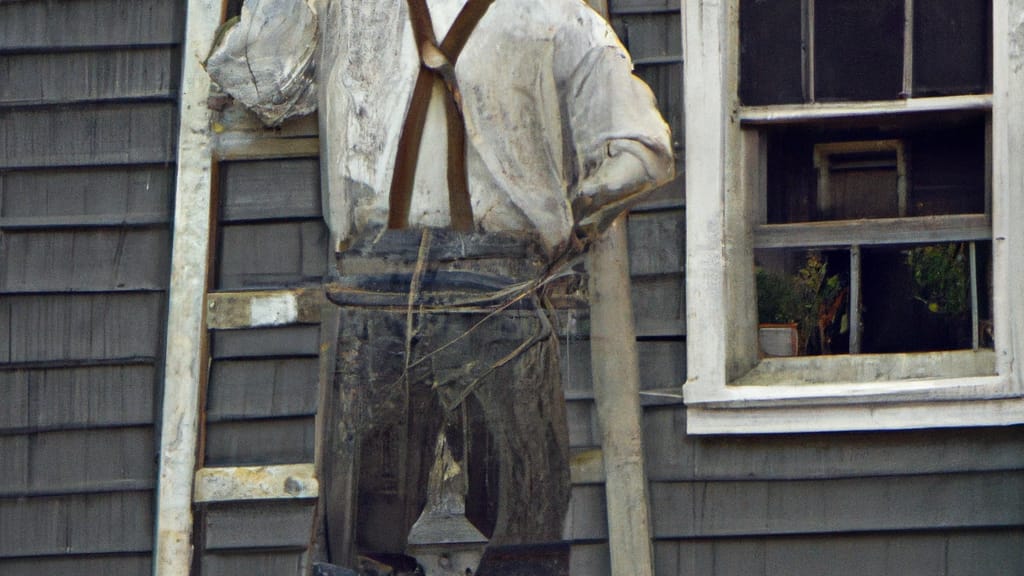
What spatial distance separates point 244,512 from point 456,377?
0.96 meters

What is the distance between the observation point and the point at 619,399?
174 inches

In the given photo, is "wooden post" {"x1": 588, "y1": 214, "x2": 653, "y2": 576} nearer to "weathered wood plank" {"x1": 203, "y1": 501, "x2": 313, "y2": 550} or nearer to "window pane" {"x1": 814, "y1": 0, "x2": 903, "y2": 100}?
"window pane" {"x1": 814, "y1": 0, "x2": 903, "y2": 100}

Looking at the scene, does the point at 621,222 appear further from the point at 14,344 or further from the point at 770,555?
the point at 14,344

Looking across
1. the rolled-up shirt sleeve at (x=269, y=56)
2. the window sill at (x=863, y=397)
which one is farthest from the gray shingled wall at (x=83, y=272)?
the window sill at (x=863, y=397)

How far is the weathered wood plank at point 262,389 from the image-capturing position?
4523 millimetres

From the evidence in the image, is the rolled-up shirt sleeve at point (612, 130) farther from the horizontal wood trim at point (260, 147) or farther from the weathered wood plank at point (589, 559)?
the weathered wood plank at point (589, 559)

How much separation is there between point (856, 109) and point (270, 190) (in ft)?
5.26

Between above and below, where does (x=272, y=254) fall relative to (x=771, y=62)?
below

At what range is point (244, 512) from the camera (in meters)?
4.51

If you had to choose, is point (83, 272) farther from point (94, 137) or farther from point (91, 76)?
point (91, 76)

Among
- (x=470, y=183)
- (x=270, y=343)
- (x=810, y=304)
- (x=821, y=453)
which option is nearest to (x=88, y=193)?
(x=270, y=343)

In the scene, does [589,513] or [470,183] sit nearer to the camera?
[470,183]

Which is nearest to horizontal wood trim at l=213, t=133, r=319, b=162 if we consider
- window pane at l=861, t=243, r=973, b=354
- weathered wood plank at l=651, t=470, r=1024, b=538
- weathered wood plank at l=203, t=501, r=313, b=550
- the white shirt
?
the white shirt

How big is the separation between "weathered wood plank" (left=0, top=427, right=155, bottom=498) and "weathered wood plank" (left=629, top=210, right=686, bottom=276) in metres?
1.40
